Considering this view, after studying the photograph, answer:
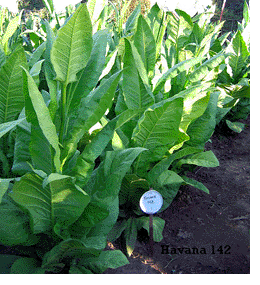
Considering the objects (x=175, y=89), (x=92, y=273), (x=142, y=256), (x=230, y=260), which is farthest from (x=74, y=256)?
(x=175, y=89)

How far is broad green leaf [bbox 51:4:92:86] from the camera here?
1082 millimetres

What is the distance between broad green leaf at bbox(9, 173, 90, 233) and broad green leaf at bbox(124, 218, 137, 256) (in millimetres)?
475

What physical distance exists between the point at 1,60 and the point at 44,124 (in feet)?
2.66

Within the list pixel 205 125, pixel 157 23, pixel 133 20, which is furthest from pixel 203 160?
pixel 133 20

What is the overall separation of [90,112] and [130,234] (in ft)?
2.66

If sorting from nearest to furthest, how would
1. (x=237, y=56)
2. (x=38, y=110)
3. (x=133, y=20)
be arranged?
1. (x=38, y=110)
2. (x=133, y=20)
3. (x=237, y=56)

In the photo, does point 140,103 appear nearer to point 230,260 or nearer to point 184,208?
point 184,208

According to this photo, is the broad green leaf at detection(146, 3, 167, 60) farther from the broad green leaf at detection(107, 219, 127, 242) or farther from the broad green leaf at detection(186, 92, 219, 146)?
the broad green leaf at detection(107, 219, 127, 242)

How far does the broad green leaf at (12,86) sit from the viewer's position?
4.73ft

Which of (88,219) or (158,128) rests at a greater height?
(158,128)

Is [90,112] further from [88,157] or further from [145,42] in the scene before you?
[145,42]

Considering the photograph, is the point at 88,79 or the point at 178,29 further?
the point at 178,29

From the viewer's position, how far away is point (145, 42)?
5.66ft

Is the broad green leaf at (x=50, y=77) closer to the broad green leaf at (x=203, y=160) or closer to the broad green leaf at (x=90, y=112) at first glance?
the broad green leaf at (x=90, y=112)
